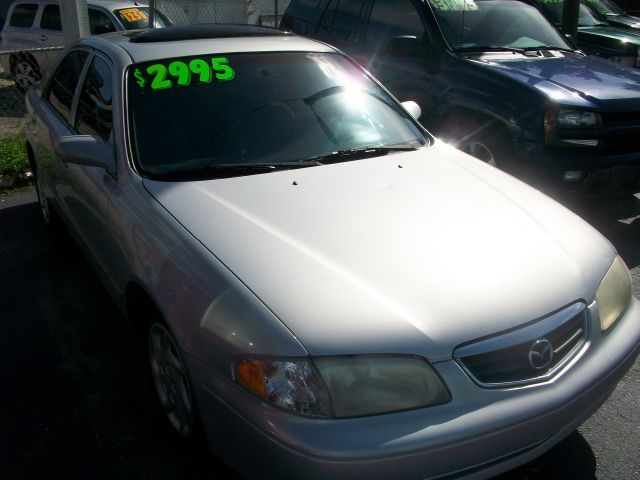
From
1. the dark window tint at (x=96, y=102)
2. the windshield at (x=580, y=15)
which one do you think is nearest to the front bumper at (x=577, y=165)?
the dark window tint at (x=96, y=102)

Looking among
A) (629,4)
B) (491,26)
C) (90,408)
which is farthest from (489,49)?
(629,4)

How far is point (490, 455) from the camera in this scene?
200cm

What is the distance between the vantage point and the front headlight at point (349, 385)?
193 cm

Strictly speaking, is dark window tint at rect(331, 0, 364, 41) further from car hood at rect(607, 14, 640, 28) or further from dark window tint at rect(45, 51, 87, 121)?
car hood at rect(607, 14, 640, 28)

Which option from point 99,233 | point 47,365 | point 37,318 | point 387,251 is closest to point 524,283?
point 387,251

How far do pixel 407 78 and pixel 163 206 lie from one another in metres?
3.71

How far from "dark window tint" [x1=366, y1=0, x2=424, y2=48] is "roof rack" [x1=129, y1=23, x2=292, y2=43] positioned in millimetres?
2246

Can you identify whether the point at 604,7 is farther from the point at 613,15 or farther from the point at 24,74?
the point at 24,74

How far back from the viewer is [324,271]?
7.25ft

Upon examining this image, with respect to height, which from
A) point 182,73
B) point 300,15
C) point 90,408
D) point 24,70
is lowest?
point 90,408

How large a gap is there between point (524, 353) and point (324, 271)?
0.71 meters

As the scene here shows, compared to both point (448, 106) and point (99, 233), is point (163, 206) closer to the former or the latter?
point (99, 233)

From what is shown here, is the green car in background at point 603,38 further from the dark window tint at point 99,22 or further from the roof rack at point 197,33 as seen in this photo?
the dark window tint at point 99,22

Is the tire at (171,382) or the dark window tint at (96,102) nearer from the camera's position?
the tire at (171,382)
